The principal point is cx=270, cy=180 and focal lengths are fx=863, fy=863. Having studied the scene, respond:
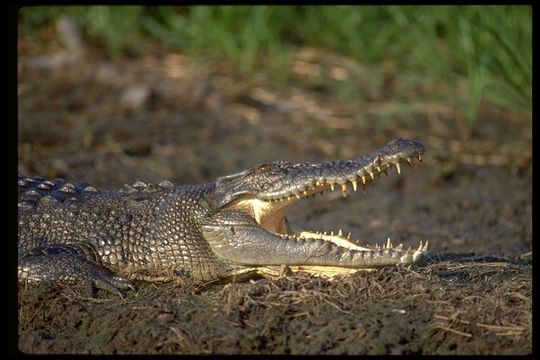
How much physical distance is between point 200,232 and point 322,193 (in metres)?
0.73

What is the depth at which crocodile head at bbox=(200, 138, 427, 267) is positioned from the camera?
4629mm

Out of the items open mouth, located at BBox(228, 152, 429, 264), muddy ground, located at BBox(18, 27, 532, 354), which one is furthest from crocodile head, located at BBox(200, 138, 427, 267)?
muddy ground, located at BBox(18, 27, 532, 354)

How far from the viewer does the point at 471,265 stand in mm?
4789

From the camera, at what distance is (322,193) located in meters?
4.86

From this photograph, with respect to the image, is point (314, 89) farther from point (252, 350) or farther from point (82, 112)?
point (252, 350)

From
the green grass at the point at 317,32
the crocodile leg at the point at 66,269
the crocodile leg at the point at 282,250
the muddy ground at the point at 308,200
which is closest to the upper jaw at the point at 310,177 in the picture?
the crocodile leg at the point at 282,250

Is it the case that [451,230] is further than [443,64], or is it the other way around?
[443,64]

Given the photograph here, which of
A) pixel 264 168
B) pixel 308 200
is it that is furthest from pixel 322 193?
pixel 308 200

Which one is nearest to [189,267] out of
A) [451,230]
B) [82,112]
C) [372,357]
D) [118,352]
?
[118,352]

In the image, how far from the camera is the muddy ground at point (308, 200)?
13.2 ft

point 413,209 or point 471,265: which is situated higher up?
point 471,265

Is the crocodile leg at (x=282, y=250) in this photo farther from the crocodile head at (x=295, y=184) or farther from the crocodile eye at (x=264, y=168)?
the crocodile eye at (x=264, y=168)

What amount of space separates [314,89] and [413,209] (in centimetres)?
294

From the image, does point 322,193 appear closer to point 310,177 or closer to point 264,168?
point 310,177
